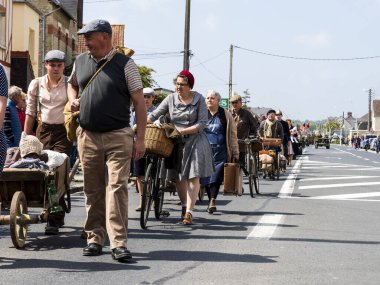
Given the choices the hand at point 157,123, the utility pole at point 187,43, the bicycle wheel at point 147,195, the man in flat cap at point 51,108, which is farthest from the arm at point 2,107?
the utility pole at point 187,43

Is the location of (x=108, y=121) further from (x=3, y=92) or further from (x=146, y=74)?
(x=146, y=74)

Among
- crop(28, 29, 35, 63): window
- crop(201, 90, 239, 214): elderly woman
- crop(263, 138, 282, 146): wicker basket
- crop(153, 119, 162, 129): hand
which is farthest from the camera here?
crop(28, 29, 35, 63): window

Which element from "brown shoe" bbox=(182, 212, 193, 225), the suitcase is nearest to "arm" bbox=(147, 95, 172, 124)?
"brown shoe" bbox=(182, 212, 193, 225)

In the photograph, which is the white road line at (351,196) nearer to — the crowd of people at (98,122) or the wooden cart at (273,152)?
the wooden cart at (273,152)

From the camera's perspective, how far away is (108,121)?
21.6 ft

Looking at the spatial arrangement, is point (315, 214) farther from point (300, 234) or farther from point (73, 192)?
point (73, 192)

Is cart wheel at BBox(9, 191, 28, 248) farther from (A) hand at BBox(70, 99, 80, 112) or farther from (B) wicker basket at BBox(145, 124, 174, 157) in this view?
(B) wicker basket at BBox(145, 124, 174, 157)

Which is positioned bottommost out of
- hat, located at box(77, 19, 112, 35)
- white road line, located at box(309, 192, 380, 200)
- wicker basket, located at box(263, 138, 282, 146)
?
white road line, located at box(309, 192, 380, 200)

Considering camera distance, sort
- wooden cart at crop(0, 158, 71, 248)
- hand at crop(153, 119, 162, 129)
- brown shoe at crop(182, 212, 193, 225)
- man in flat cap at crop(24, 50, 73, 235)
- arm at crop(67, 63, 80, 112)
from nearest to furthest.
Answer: arm at crop(67, 63, 80, 112) → wooden cart at crop(0, 158, 71, 248) → man in flat cap at crop(24, 50, 73, 235) → hand at crop(153, 119, 162, 129) → brown shoe at crop(182, 212, 193, 225)

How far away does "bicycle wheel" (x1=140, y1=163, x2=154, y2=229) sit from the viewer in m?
8.62

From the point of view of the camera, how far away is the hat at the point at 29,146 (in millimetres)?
7473

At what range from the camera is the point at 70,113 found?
6.85 metres

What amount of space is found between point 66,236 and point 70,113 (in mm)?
1719

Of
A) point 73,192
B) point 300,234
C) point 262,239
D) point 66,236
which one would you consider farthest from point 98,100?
point 73,192
